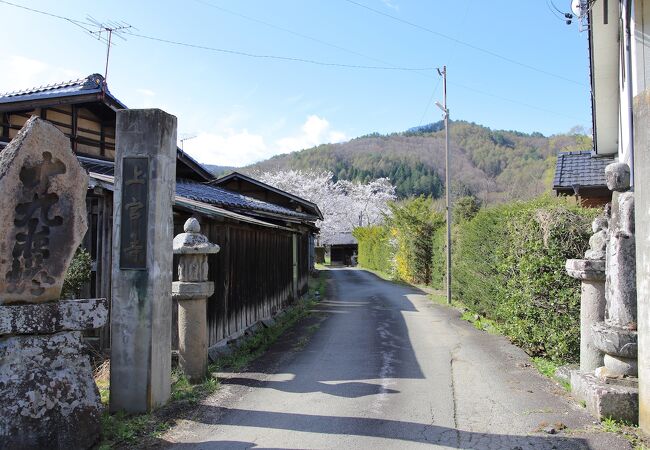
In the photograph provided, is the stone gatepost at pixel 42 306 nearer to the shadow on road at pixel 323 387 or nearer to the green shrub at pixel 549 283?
the shadow on road at pixel 323 387

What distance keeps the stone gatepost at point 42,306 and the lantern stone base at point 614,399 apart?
5022 mm

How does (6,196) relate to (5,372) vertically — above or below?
above

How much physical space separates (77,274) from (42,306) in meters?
3.21

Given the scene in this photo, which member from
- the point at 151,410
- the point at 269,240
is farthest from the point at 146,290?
the point at 269,240

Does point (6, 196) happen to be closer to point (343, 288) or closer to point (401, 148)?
point (343, 288)

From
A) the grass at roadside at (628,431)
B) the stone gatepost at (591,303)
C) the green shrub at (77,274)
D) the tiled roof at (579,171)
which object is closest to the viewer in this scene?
the grass at roadside at (628,431)

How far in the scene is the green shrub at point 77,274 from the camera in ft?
23.1

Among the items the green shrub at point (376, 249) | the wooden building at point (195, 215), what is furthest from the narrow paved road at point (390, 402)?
the green shrub at point (376, 249)

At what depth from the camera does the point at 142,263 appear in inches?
218

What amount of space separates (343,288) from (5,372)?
68.0ft

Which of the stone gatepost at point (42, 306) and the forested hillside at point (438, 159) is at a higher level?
the forested hillside at point (438, 159)

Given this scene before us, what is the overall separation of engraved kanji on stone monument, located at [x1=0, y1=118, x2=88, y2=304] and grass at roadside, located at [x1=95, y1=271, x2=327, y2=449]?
1536 mm

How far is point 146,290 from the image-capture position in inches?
217

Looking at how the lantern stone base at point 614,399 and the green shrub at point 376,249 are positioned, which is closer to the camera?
the lantern stone base at point 614,399
